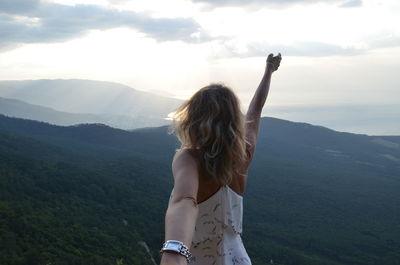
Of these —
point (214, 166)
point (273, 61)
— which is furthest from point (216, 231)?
point (273, 61)

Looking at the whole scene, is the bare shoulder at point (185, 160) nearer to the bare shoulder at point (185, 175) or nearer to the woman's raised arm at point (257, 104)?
the bare shoulder at point (185, 175)

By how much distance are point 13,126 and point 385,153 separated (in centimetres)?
9680

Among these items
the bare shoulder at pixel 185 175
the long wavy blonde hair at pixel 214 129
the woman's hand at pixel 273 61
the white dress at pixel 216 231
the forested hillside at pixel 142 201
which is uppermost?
the woman's hand at pixel 273 61

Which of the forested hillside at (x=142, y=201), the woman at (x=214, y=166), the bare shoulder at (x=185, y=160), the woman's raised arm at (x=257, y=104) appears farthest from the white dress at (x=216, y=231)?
the forested hillside at (x=142, y=201)

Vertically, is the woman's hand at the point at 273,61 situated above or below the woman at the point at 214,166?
above

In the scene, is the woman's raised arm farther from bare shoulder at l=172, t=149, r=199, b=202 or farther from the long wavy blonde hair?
bare shoulder at l=172, t=149, r=199, b=202

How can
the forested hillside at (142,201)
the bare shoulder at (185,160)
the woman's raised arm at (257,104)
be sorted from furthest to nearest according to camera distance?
the forested hillside at (142,201), the woman's raised arm at (257,104), the bare shoulder at (185,160)

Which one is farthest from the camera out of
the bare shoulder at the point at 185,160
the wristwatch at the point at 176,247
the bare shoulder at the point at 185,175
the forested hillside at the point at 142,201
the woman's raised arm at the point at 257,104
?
the forested hillside at the point at 142,201

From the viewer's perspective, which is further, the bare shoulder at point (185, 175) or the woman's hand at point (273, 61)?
the woman's hand at point (273, 61)

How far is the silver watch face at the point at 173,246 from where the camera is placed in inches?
60.9

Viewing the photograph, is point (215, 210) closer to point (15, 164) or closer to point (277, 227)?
point (15, 164)

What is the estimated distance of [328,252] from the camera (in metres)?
58.3

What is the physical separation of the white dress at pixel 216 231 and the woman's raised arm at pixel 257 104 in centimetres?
45

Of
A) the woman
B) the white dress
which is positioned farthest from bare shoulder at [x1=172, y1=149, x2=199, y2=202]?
the white dress
